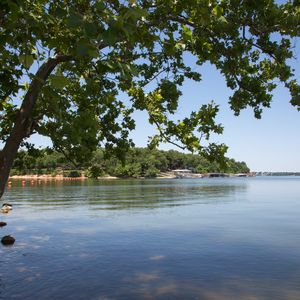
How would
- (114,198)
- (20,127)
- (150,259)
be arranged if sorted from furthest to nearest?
(114,198)
(150,259)
(20,127)

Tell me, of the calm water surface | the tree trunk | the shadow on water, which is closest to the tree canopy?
the tree trunk

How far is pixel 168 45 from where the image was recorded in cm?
671

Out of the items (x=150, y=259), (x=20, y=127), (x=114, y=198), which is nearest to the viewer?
(x=20, y=127)

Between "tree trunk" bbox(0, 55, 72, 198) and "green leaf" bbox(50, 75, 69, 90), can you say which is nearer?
"green leaf" bbox(50, 75, 69, 90)

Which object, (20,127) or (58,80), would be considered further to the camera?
(20,127)

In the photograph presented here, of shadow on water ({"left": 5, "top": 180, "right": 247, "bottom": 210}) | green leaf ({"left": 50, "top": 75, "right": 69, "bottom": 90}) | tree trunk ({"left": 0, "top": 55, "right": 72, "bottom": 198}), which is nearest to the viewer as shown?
green leaf ({"left": 50, "top": 75, "right": 69, "bottom": 90})

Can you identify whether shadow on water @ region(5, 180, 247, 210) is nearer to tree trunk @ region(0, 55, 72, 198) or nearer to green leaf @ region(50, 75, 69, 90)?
tree trunk @ region(0, 55, 72, 198)

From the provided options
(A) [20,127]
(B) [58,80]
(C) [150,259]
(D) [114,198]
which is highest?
(A) [20,127]

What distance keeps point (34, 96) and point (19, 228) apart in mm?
27289

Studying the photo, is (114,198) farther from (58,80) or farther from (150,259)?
(58,80)

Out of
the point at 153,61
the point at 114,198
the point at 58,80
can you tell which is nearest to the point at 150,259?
the point at 153,61

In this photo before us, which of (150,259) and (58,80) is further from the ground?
(58,80)

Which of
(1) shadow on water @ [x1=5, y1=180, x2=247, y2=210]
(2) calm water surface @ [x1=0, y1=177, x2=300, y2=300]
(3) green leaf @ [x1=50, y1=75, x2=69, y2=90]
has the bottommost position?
(2) calm water surface @ [x1=0, y1=177, x2=300, y2=300]

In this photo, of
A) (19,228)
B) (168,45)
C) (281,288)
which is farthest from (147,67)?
(19,228)
